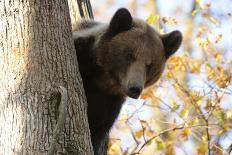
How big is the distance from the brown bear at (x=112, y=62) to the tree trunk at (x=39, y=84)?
1.25m

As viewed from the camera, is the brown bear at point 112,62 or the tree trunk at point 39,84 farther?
the brown bear at point 112,62

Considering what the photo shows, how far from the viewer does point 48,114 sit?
11.8ft

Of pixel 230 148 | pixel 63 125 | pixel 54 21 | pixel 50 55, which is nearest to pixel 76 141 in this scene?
pixel 63 125

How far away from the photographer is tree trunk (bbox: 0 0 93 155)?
11.3ft

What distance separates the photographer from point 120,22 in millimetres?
5535

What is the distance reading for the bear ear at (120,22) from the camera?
548 centimetres

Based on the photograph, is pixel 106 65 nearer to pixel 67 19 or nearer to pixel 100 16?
pixel 67 19

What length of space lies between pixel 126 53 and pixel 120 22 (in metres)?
0.35

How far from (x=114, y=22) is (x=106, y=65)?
0.48m

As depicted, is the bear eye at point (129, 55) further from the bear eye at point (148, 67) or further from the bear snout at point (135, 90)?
the bear snout at point (135, 90)

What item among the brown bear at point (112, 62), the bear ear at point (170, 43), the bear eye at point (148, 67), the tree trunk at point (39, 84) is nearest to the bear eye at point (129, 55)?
the brown bear at point (112, 62)

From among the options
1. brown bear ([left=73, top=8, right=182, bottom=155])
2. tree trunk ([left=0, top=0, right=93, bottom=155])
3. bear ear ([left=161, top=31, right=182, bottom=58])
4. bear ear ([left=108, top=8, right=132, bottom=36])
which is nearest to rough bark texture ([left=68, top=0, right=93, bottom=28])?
brown bear ([left=73, top=8, right=182, bottom=155])

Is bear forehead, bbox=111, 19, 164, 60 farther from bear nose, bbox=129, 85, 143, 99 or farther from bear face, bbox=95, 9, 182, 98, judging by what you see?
bear nose, bbox=129, 85, 143, 99

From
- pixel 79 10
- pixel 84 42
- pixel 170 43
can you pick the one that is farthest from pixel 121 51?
pixel 79 10
